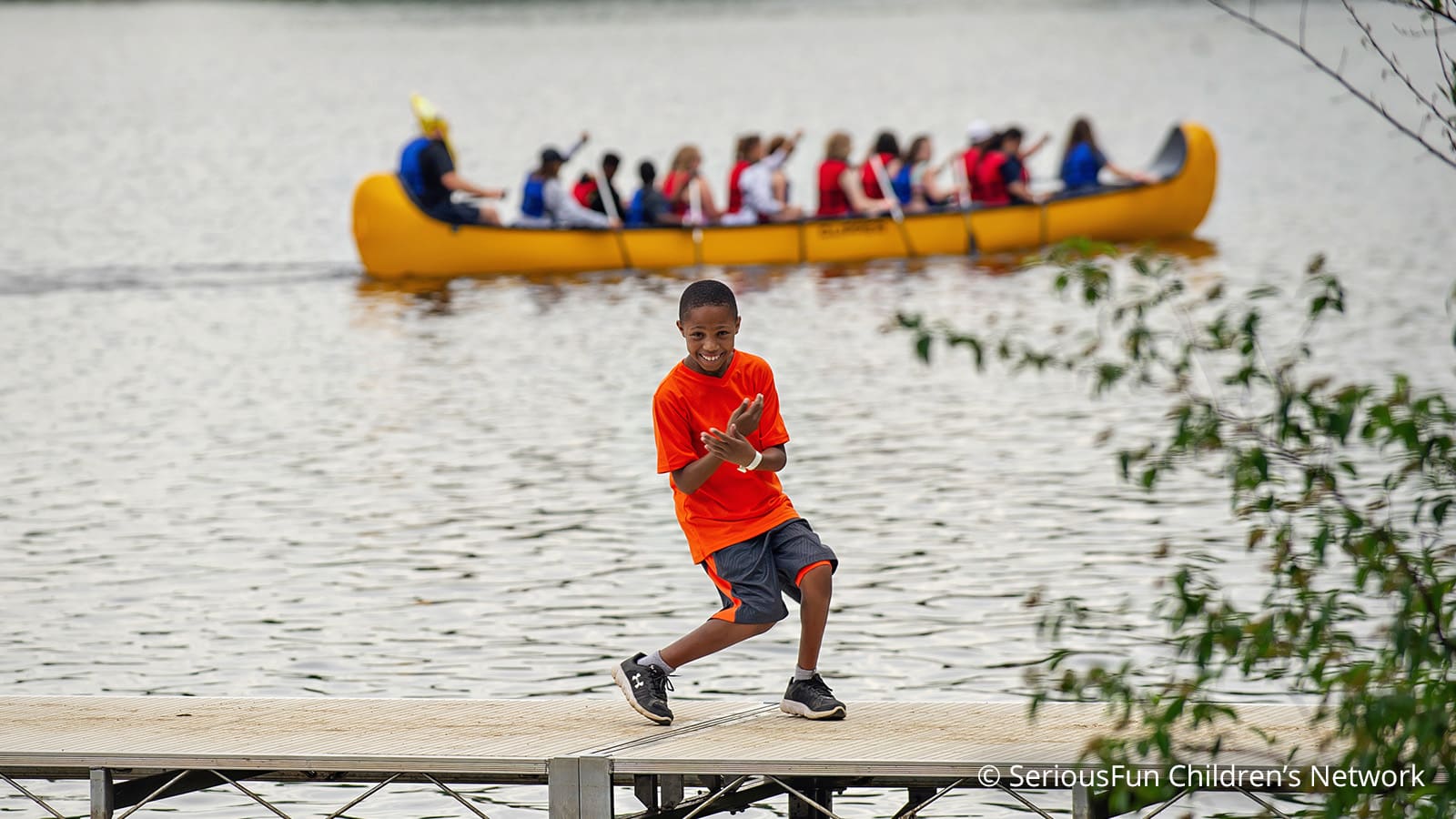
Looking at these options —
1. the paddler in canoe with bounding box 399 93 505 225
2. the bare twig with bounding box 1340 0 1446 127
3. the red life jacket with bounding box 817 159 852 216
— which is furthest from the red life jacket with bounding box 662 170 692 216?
the bare twig with bounding box 1340 0 1446 127

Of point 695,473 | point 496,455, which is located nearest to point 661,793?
point 695,473

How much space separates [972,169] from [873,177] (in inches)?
53.6

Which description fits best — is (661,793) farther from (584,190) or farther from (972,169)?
(972,169)

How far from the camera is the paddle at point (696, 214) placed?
80.7ft

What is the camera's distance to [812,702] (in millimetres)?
6469

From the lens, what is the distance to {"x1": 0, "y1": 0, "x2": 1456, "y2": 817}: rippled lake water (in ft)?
33.0

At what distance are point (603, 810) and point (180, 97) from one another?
224 ft

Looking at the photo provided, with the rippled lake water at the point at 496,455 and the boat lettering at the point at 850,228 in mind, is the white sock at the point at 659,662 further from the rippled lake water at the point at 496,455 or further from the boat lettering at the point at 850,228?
the boat lettering at the point at 850,228

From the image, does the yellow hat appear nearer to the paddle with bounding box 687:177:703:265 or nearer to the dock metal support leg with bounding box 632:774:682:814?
the paddle with bounding box 687:177:703:265

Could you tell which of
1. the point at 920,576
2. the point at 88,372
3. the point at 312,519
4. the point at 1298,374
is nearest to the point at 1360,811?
the point at 920,576

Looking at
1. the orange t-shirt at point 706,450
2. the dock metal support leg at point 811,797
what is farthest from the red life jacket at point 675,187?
the orange t-shirt at point 706,450

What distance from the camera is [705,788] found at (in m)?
7.29

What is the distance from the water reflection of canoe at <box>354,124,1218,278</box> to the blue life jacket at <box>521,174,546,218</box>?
1.77 ft

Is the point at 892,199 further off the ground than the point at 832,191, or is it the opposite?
the point at 832,191
